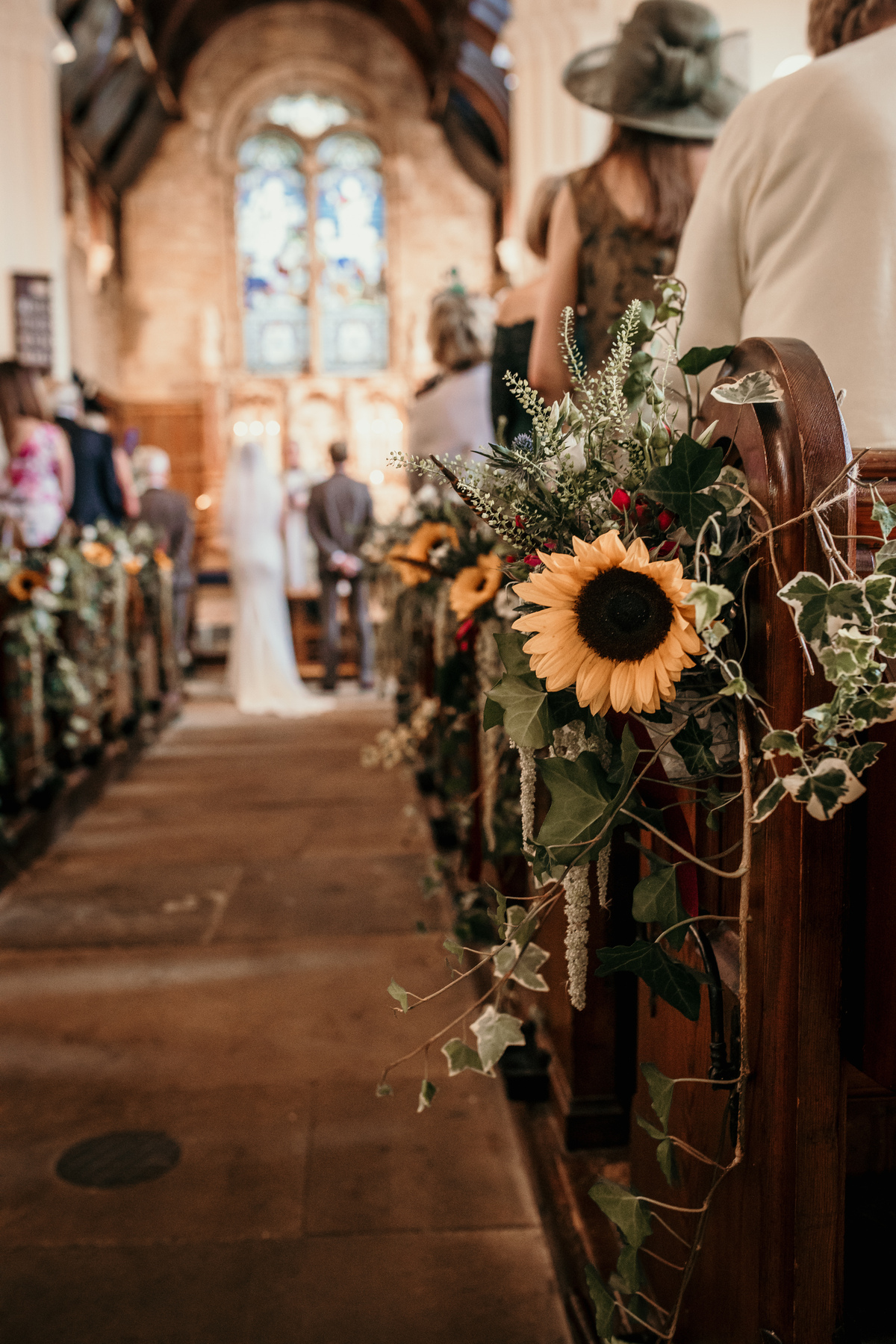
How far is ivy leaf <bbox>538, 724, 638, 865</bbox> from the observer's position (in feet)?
2.79

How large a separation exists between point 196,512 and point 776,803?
1214 centimetres

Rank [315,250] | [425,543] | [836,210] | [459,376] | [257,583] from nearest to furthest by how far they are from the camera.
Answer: [836,210], [425,543], [459,376], [257,583], [315,250]

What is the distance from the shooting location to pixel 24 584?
128 inches

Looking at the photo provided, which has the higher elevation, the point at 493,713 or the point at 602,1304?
the point at 493,713

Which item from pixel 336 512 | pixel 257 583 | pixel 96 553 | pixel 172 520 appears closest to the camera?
pixel 96 553

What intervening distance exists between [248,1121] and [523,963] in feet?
3.16

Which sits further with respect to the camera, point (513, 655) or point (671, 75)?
point (671, 75)

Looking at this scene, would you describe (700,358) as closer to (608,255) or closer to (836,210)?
(836,210)

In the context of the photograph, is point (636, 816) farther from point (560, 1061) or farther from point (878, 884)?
point (560, 1061)

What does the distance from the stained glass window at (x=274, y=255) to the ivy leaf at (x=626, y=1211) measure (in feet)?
42.1

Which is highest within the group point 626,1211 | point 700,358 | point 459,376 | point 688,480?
point 459,376

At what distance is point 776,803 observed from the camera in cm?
71

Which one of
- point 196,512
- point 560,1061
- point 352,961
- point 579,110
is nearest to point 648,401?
point 560,1061

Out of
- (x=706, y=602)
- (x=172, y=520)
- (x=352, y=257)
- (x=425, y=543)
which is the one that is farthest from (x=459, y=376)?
(x=352, y=257)
